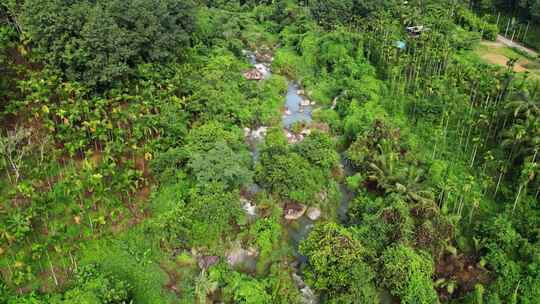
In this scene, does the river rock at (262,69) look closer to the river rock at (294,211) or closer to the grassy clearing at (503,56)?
the river rock at (294,211)

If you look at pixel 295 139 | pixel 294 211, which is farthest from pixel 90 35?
pixel 294 211

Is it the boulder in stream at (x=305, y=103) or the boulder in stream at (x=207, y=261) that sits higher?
the boulder in stream at (x=305, y=103)

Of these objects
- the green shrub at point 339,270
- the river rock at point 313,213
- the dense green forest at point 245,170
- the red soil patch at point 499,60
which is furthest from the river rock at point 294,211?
the red soil patch at point 499,60

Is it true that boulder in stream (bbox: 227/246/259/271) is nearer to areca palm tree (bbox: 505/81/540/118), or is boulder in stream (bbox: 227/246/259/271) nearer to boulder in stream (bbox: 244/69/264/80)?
areca palm tree (bbox: 505/81/540/118)

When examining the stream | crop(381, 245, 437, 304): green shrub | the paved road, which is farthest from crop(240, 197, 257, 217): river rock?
the paved road

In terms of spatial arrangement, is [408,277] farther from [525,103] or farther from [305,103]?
[305,103]
